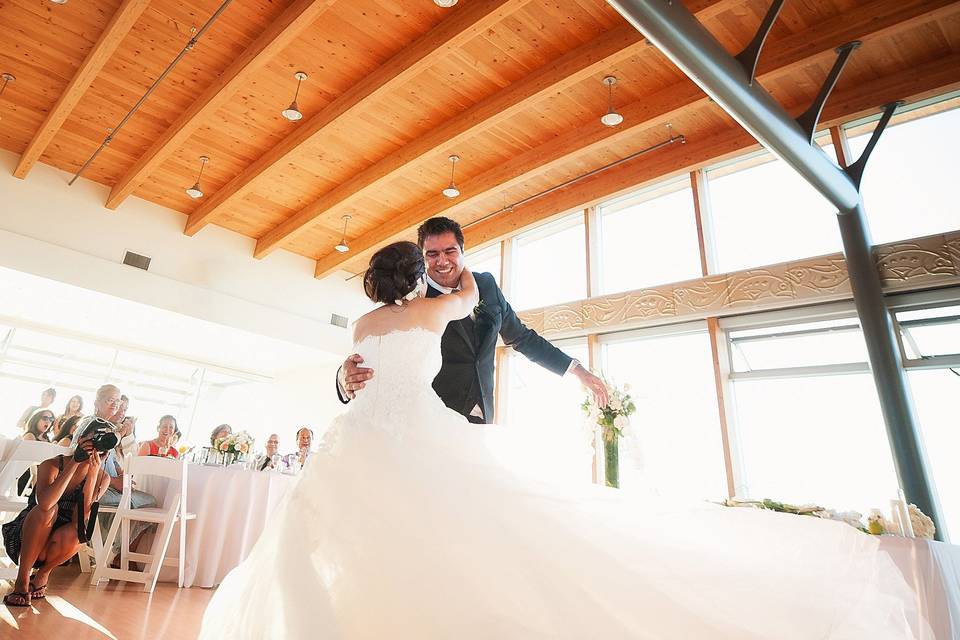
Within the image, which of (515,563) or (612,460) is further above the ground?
(612,460)

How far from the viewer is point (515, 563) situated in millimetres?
1339

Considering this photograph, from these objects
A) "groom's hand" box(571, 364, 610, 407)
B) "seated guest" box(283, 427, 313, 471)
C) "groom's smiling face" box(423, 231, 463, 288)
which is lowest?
"seated guest" box(283, 427, 313, 471)

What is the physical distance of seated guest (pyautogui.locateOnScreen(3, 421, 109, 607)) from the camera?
331 cm

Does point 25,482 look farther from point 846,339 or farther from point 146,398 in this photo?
point 846,339

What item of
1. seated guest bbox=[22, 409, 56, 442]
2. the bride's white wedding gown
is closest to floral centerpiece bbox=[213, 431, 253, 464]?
seated guest bbox=[22, 409, 56, 442]

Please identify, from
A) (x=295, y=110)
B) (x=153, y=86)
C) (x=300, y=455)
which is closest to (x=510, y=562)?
(x=295, y=110)

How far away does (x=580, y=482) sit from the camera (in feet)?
5.56

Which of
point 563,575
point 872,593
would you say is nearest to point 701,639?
point 563,575

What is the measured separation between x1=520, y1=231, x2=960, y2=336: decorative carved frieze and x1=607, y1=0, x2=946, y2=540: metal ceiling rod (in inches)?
13.2

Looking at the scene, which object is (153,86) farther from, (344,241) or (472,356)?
(472,356)

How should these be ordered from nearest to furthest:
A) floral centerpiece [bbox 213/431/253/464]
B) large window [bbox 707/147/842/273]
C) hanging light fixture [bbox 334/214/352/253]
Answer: floral centerpiece [bbox 213/431/253/464], large window [bbox 707/147/842/273], hanging light fixture [bbox 334/214/352/253]

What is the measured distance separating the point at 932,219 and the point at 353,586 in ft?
24.5

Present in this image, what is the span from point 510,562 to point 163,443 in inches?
241

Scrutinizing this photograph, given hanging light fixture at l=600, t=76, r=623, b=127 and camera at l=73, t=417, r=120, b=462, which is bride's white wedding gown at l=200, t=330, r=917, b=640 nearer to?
camera at l=73, t=417, r=120, b=462
